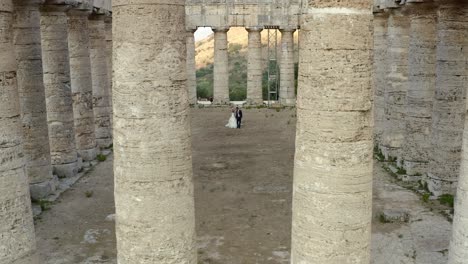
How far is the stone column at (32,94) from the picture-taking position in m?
18.4

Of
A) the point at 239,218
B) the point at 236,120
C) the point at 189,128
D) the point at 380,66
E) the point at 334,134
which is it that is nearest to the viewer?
the point at 334,134

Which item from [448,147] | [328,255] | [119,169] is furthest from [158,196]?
[448,147]

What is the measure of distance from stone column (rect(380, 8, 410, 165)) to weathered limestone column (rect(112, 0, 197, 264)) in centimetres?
1500

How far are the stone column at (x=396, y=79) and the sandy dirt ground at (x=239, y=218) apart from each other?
143 centimetres

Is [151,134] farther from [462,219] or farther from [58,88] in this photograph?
[58,88]

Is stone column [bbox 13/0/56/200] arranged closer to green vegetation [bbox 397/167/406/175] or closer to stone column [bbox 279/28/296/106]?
green vegetation [bbox 397/167/406/175]

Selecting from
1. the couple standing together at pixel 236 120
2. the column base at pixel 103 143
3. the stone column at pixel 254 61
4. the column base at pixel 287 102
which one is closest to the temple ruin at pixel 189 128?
the column base at pixel 103 143

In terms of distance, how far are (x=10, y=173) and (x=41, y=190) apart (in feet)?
25.4

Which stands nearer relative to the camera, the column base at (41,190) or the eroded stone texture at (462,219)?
the eroded stone texture at (462,219)

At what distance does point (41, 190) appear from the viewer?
63.9 feet

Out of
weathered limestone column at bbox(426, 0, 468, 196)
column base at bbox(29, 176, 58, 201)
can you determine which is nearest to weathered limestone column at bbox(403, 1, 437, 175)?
weathered limestone column at bbox(426, 0, 468, 196)

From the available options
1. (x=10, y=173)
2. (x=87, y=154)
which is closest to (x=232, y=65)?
(x=87, y=154)

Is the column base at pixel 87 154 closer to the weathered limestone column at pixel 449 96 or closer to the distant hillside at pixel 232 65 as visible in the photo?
the weathered limestone column at pixel 449 96

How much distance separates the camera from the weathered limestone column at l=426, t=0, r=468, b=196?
57.4 ft
